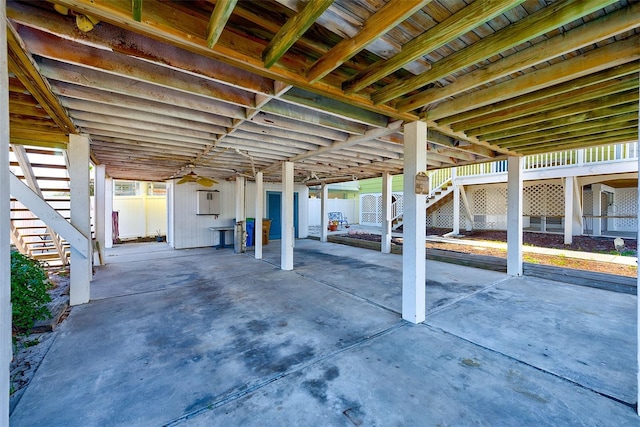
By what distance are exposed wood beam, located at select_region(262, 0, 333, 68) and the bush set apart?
321cm

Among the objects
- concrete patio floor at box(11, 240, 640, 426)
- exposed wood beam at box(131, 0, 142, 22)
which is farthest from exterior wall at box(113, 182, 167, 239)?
exposed wood beam at box(131, 0, 142, 22)

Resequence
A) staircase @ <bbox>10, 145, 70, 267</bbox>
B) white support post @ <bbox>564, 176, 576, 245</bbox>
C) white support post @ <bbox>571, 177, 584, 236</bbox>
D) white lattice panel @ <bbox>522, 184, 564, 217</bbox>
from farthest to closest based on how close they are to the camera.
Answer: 1. white lattice panel @ <bbox>522, 184, 564, 217</bbox>
2. white support post @ <bbox>571, 177, 584, 236</bbox>
3. white support post @ <bbox>564, 176, 576, 245</bbox>
4. staircase @ <bbox>10, 145, 70, 267</bbox>

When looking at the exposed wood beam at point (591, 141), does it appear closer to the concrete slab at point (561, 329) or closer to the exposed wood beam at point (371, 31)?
the concrete slab at point (561, 329)

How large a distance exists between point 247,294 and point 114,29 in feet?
11.5

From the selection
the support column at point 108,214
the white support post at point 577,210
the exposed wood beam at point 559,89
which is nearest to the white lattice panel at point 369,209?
the white support post at point 577,210

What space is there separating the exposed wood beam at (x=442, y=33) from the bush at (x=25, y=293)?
3892 millimetres

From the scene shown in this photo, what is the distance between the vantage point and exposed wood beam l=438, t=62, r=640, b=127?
227cm

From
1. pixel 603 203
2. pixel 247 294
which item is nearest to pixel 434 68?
pixel 247 294

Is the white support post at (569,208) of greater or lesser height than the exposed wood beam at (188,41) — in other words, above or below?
below

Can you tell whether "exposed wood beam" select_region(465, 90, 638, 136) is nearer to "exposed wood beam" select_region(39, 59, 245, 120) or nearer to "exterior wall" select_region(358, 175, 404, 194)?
"exposed wood beam" select_region(39, 59, 245, 120)

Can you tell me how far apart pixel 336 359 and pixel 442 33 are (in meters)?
2.70

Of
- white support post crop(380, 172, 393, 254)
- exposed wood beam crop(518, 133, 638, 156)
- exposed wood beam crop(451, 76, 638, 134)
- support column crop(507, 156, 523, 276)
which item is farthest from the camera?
white support post crop(380, 172, 393, 254)

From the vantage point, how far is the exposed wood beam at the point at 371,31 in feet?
5.03

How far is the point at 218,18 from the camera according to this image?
1.56 meters
